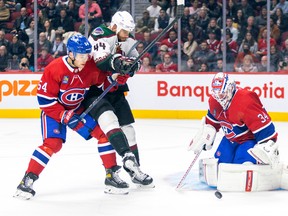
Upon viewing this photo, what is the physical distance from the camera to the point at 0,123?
9875mm

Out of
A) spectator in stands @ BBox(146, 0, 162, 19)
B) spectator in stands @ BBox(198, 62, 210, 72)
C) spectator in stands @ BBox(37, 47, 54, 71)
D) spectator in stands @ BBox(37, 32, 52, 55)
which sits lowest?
spectator in stands @ BBox(198, 62, 210, 72)

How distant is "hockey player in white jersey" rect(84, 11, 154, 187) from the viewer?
215 inches

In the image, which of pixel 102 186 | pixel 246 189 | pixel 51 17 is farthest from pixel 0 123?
pixel 246 189

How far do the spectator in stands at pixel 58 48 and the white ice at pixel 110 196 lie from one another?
2404 mm

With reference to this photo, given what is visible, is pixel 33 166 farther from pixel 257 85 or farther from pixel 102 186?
pixel 257 85

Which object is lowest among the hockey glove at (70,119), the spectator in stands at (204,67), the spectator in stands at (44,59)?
the spectator in stands at (204,67)

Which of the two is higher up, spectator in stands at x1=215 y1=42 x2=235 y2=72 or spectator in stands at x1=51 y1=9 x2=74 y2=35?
spectator in stands at x1=51 y1=9 x2=74 y2=35

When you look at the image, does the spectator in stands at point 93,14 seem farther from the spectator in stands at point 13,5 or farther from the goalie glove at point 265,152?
the goalie glove at point 265,152

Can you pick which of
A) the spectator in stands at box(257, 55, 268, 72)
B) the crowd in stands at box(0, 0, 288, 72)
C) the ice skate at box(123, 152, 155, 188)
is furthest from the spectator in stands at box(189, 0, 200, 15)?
the ice skate at box(123, 152, 155, 188)

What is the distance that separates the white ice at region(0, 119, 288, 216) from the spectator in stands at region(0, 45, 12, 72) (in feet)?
7.69

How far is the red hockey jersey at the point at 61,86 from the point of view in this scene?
209 inches

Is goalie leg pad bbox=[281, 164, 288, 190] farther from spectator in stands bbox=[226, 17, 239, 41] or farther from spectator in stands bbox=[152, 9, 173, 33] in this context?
spectator in stands bbox=[152, 9, 173, 33]

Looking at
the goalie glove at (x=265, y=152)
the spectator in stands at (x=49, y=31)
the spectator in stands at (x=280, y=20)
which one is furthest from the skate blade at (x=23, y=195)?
the spectator in stands at (x=280, y=20)

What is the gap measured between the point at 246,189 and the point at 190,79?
16.3 feet
